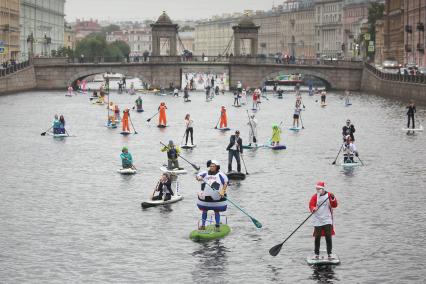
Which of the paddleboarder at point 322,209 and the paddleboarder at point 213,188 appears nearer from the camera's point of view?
the paddleboarder at point 322,209

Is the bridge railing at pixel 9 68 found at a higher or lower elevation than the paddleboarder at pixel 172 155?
higher

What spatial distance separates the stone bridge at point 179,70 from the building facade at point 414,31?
24.4ft

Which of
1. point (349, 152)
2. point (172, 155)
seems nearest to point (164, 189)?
point (172, 155)

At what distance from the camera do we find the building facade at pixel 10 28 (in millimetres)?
165750

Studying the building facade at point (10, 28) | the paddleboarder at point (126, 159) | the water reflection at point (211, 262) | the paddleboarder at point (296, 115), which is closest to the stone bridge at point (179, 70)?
the building facade at point (10, 28)

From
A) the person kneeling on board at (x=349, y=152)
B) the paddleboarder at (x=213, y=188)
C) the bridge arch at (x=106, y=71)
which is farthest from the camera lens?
the bridge arch at (x=106, y=71)

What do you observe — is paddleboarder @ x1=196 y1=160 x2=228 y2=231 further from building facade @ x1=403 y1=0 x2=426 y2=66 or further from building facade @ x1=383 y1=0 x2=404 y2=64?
building facade @ x1=383 y1=0 x2=404 y2=64

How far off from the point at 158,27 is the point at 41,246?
127112 mm

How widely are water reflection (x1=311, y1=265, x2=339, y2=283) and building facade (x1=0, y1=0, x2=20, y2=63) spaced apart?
136015 millimetres

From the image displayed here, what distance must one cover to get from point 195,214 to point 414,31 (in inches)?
4403

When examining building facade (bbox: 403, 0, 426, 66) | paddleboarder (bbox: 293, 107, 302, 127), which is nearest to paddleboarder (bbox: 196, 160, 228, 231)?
paddleboarder (bbox: 293, 107, 302, 127)

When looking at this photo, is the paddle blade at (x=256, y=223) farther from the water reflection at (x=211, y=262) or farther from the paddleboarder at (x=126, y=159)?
the paddleboarder at (x=126, y=159)

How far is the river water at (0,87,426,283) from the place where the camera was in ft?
96.0

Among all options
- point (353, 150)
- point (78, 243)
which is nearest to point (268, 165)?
point (353, 150)
